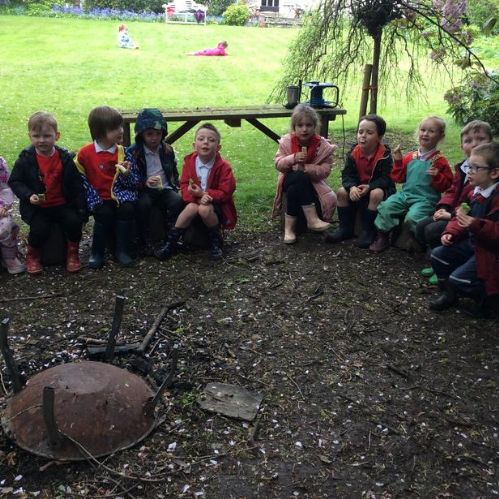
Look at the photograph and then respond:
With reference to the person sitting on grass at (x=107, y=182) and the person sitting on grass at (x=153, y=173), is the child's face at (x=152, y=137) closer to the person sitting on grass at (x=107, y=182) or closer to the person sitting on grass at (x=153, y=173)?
the person sitting on grass at (x=153, y=173)

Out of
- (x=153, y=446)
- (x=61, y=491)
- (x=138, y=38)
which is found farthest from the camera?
(x=138, y=38)

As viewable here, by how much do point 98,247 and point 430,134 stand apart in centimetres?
294

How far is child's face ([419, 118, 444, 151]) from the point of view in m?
4.71

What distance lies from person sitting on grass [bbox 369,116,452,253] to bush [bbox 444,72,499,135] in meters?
3.33

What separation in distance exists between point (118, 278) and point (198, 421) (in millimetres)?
1844

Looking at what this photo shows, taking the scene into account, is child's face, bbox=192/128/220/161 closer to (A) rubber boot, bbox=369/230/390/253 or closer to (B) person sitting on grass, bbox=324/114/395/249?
(B) person sitting on grass, bbox=324/114/395/249

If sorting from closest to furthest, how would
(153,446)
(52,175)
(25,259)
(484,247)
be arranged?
(153,446)
(484,247)
(52,175)
(25,259)

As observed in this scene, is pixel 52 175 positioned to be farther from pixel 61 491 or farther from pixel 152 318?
pixel 61 491

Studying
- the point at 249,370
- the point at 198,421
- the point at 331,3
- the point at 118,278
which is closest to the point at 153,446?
the point at 198,421

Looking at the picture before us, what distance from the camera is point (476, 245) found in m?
3.91

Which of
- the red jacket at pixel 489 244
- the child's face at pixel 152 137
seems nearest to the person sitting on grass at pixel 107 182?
the child's face at pixel 152 137

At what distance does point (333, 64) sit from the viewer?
7184mm

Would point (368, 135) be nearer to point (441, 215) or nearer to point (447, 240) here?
point (441, 215)

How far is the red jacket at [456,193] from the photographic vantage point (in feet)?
14.4
